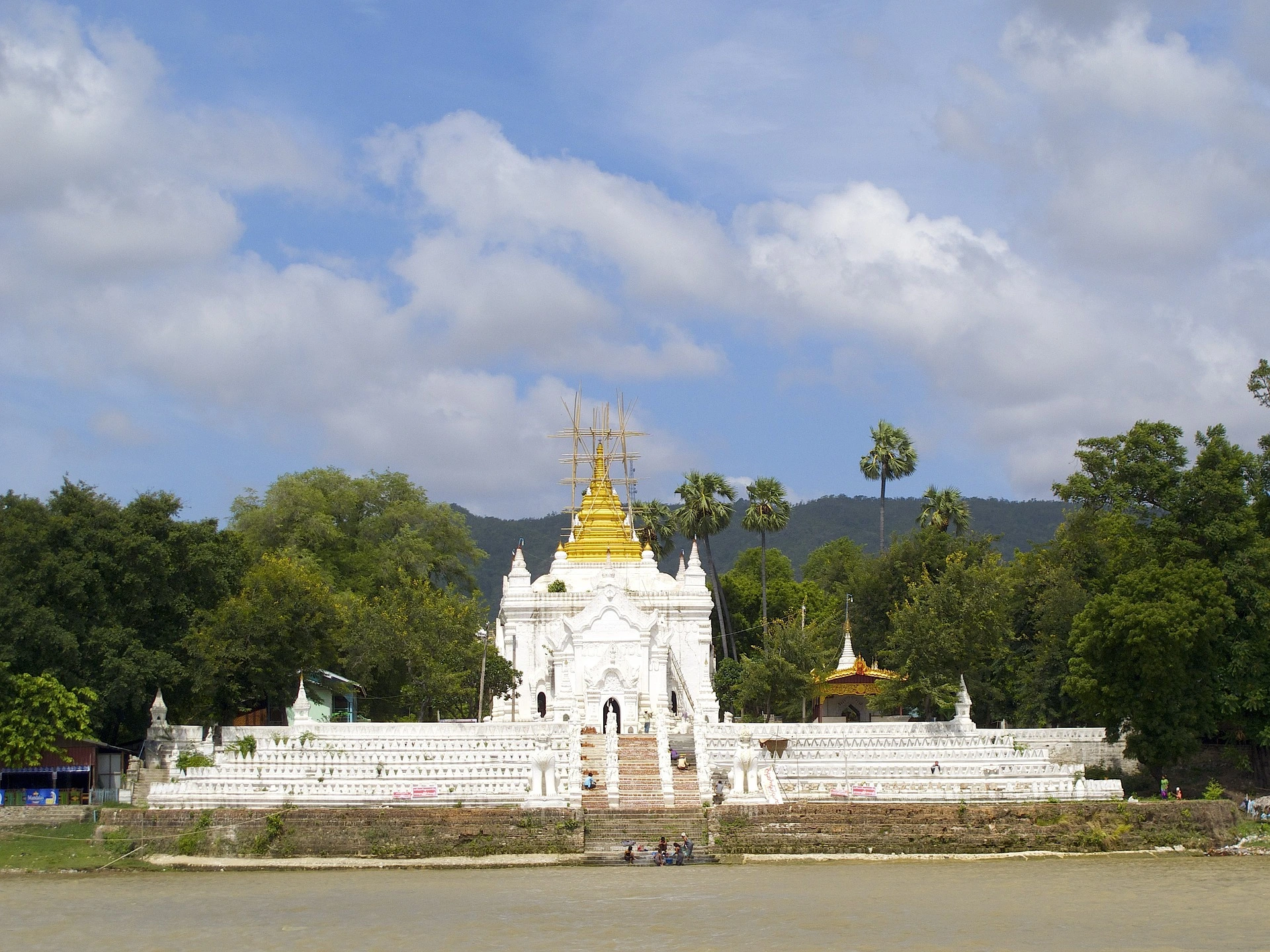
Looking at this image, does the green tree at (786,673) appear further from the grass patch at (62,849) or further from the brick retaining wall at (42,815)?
the grass patch at (62,849)

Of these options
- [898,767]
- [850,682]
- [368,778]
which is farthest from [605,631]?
[368,778]

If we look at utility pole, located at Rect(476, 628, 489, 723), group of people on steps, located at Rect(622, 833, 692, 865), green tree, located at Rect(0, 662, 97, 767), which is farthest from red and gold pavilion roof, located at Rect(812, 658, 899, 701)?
green tree, located at Rect(0, 662, 97, 767)

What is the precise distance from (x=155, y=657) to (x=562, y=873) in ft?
49.3

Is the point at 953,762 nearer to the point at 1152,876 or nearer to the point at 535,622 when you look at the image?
the point at 1152,876

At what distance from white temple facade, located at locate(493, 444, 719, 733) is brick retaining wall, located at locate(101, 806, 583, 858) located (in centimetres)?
1078

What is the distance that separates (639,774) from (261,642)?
12242 millimetres

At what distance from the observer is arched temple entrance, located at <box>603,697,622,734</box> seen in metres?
49.6

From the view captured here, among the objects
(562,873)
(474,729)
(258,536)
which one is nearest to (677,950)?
(562,873)

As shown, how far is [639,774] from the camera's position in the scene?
39.8 meters

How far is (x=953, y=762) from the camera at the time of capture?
39875mm

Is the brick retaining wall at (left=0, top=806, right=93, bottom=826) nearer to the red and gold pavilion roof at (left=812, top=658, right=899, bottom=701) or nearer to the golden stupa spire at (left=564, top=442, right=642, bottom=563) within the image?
the golden stupa spire at (left=564, top=442, right=642, bottom=563)

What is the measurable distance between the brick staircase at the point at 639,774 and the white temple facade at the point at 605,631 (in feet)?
12.7

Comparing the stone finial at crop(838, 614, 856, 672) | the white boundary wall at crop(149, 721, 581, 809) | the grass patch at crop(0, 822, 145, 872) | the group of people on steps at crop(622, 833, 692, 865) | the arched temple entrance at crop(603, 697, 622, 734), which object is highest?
the stone finial at crop(838, 614, 856, 672)

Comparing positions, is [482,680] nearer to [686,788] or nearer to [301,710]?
[301,710]
